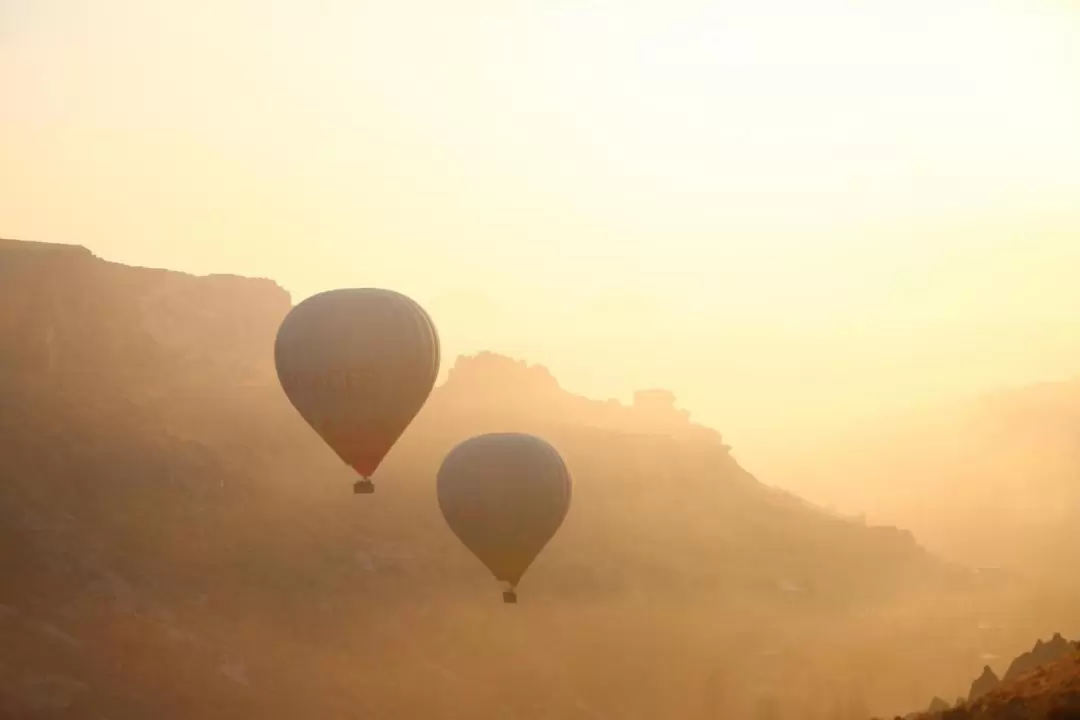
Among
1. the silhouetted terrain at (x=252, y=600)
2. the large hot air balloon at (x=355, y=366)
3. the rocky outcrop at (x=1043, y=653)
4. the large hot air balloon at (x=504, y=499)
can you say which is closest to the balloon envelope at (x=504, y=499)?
the large hot air balloon at (x=504, y=499)

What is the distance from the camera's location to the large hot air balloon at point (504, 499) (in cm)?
7031

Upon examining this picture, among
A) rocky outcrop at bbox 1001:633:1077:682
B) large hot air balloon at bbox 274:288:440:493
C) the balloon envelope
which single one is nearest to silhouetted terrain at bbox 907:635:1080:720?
the balloon envelope

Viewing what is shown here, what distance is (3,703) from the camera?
115 meters

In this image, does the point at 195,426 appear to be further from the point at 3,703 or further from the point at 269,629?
the point at 3,703

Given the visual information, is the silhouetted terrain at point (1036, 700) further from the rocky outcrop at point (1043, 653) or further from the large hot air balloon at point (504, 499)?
the rocky outcrop at point (1043, 653)

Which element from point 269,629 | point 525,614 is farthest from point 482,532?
point 525,614

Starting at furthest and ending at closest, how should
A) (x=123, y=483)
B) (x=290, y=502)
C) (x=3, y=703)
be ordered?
(x=290, y=502) < (x=123, y=483) < (x=3, y=703)

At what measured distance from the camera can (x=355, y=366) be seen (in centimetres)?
6469

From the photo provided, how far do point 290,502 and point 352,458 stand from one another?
12326 centimetres

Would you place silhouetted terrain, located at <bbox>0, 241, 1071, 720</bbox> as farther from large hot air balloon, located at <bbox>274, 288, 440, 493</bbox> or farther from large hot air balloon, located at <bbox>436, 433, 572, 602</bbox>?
large hot air balloon, located at <bbox>274, 288, 440, 493</bbox>

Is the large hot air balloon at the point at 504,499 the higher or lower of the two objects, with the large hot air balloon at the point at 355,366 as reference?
lower

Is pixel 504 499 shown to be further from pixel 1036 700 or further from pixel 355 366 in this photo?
pixel 1036 700

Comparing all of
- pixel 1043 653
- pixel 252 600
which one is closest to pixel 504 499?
pixel 1043 653

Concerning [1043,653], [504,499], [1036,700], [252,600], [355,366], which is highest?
[355,366]
